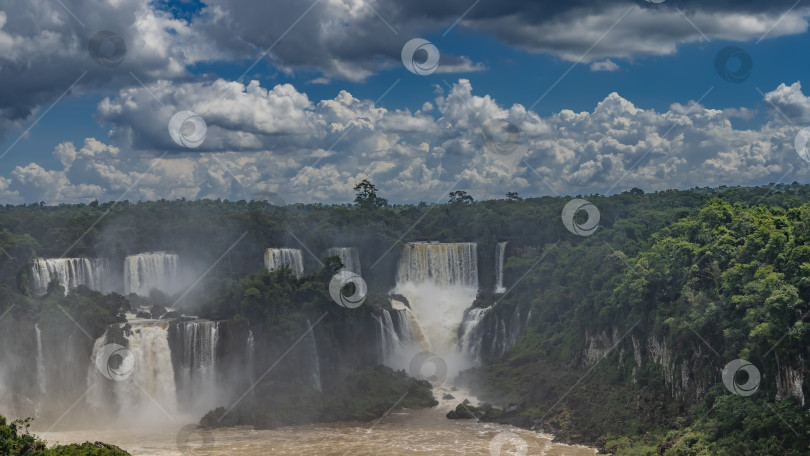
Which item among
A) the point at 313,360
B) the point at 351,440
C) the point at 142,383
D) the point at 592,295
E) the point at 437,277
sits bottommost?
the point at 351,440

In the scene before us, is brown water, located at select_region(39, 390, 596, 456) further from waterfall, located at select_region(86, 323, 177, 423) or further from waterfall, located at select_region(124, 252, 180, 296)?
waterfall, located at select_region(124, 252, 180, 296)

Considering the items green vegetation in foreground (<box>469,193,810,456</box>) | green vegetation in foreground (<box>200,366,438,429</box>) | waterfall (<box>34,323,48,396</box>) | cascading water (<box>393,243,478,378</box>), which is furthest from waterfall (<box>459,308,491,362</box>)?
waterfall (<box>34,323,48,396</box>)

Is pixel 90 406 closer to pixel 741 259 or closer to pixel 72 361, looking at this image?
pixel 72 361

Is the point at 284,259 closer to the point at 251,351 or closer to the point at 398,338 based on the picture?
the point at 398,338

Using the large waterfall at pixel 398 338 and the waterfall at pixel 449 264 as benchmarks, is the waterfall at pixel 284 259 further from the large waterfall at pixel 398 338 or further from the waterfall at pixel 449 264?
the waterfall at pixel 449 264

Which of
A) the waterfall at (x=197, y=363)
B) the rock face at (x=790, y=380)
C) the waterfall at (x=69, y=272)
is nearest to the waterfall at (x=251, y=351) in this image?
the waterfall at (x=197, y=363)

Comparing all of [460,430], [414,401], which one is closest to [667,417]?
[460,430]

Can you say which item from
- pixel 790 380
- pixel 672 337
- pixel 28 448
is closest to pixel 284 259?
pixel 672 337

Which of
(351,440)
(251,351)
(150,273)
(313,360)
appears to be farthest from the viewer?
(150,273)
